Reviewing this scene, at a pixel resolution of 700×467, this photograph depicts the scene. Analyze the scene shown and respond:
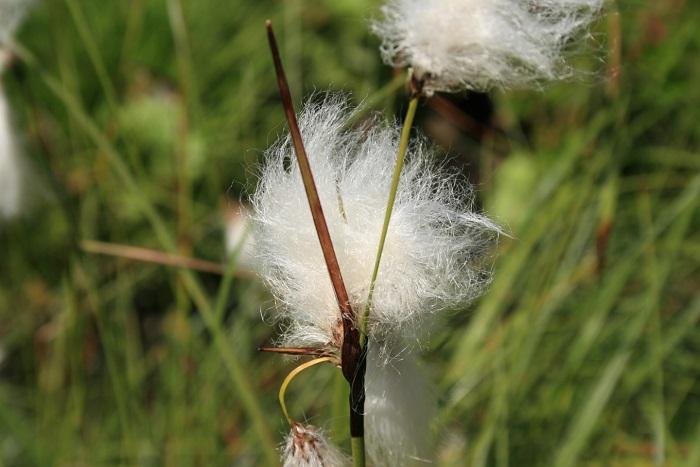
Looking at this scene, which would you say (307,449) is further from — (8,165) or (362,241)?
(8,165)

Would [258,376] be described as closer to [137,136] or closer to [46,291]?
[46,291]

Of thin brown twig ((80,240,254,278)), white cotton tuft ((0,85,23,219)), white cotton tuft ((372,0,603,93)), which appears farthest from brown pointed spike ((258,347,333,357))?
white cotton tuft ((0,85,23,219))

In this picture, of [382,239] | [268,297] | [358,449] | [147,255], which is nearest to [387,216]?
[382,239]

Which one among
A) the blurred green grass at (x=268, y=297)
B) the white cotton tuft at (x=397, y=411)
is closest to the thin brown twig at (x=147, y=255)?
the blurred green grass at (x=268, y=297)

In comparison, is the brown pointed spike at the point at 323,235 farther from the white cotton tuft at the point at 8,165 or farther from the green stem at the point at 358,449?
the white cotton tuft at the point at 8,165

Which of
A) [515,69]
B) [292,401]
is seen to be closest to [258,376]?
[292,401]
